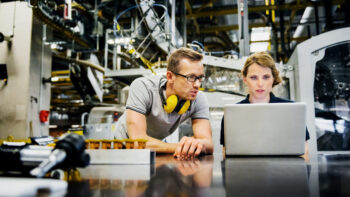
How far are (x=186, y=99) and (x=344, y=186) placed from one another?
48.5 inches

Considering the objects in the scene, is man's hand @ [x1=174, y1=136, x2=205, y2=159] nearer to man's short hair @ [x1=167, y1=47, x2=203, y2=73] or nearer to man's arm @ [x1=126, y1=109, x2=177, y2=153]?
man's arm @ [x1=126, y1=109, x2=177, y2=153]

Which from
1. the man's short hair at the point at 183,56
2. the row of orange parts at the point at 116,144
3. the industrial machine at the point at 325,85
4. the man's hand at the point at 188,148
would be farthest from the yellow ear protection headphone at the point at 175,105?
the industrial machine at the point at 325,85

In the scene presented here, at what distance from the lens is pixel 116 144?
85cm

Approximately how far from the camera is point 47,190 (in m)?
0.37

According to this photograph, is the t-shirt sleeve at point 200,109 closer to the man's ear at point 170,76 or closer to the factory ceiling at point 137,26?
the man's ear at point 170,76

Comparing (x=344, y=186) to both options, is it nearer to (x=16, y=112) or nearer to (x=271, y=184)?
(x=271, y=184)

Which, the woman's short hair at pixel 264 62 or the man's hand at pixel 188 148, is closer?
the man's hand at pixel 188 148

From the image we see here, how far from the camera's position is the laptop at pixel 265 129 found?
1.09 m

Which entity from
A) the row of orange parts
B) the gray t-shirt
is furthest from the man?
the row of orange parts

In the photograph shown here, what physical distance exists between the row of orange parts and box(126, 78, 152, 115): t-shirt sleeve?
0.74 meters

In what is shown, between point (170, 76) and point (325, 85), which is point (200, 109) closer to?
point (170, 76)

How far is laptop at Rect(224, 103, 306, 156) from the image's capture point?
1.09 meters

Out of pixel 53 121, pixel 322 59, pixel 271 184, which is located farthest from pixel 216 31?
pixel 53 121

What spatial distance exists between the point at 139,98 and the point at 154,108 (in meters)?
0.13
